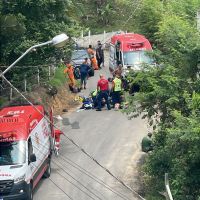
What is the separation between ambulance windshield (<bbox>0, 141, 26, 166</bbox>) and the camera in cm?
1822

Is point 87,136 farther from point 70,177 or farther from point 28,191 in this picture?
point 28,191

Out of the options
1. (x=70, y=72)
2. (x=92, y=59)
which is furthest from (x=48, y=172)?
(x=92, y=59)

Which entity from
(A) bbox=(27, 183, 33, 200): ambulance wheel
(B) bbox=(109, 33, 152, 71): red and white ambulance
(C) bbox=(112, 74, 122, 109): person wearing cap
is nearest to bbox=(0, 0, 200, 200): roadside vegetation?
(A) bbox=(27, 183, 33, 200): ambulance wheel

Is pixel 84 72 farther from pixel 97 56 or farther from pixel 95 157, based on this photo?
pixel 95 157

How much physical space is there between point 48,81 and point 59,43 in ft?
44.2

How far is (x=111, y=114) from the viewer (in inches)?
1133

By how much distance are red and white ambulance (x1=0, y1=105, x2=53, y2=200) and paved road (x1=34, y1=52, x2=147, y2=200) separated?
0.70m

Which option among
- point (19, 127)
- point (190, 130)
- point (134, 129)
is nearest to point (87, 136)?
point (134, 129)

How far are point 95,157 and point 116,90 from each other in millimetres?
6760

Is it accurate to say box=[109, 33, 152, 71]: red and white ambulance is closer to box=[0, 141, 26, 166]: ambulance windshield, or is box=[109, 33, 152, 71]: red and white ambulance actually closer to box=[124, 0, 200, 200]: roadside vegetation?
box=[124, 0, 200, 200]: roadside vegetation

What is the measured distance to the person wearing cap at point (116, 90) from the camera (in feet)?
94.5

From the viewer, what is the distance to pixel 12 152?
726 inches

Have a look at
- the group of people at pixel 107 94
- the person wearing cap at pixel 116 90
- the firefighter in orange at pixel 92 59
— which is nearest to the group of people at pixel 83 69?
the firefighter in orange at pixel 92 59

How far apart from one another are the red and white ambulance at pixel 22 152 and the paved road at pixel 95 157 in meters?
0.70
